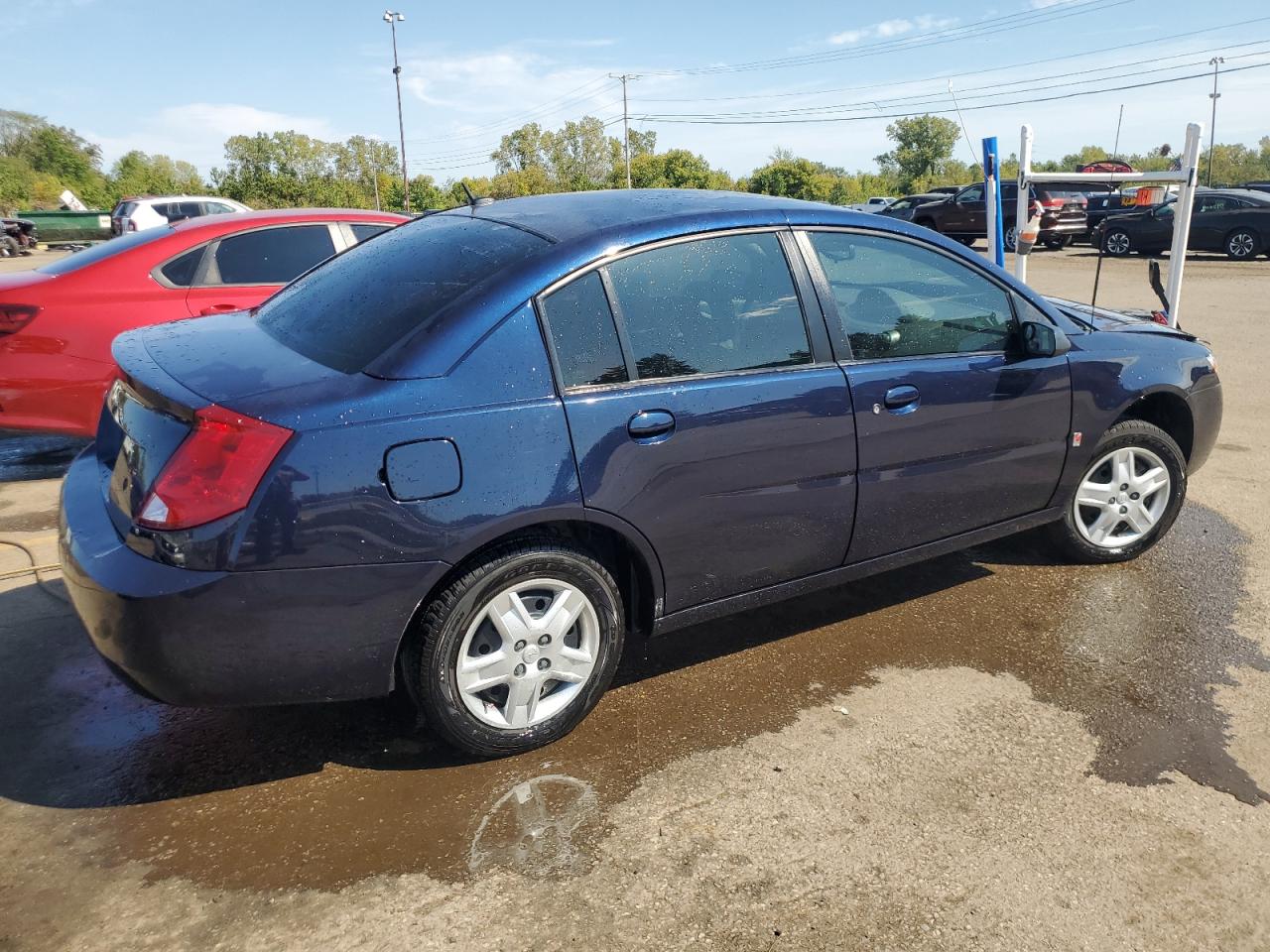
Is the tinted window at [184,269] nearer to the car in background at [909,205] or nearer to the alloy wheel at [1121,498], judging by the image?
the alloy wheel at [1121,498]

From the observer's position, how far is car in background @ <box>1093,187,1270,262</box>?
19.7m

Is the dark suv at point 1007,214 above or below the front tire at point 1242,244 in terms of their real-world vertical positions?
above

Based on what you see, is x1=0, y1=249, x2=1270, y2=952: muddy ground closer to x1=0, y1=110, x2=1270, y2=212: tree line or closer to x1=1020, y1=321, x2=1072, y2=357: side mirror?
x1=1020, y1=321, x2=1072, y2=357: side mirror

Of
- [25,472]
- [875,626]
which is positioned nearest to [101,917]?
[875,626]

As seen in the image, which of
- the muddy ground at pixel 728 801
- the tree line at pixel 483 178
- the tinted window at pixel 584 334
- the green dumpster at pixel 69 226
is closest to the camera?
the muddy ground at pixel 728 801

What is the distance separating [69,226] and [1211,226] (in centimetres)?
3753

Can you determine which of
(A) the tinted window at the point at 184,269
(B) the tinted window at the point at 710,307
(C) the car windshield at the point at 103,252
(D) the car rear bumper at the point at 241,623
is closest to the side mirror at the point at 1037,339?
(B) the tinted window at the point at 710,307

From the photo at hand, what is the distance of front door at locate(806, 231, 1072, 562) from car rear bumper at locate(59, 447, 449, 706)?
1.64 meters

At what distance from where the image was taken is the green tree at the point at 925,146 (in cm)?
7044

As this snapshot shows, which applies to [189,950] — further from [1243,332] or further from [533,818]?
[1243,332]

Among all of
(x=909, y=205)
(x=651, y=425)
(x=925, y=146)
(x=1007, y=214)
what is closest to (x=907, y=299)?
(x=651, y=425)

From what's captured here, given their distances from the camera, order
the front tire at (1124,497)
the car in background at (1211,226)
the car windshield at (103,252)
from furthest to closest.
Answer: the car in background at (1211,226)
the car windshield at (103,252)
the front tire at (1124,497)

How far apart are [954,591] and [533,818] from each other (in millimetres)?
2325

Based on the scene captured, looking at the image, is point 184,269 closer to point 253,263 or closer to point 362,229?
point 253,263
